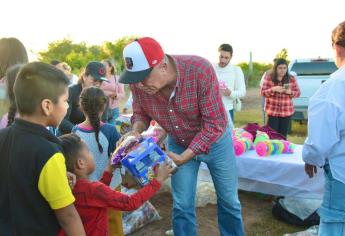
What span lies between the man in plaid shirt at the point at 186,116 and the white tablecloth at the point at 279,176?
3.69 ft

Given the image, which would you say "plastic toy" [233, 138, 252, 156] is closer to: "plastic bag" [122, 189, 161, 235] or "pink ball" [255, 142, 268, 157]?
"pink ball" [255, 142, 268, 157]

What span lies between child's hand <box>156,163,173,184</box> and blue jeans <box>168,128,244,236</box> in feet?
2.12

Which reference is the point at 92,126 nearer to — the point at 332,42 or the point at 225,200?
the point at 225,200

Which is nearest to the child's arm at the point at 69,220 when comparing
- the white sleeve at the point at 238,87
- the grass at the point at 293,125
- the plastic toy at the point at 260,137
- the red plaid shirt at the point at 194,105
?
the red plaid shirt at the point at 194,105

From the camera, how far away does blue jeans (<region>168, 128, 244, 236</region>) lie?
2908mm

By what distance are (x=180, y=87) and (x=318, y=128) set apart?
35.7 inches

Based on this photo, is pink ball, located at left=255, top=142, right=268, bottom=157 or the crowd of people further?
pink ball, located at left=255, top=142, right=268, bottom=157

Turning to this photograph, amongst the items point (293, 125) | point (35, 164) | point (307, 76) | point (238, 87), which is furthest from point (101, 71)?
point (293, 125)

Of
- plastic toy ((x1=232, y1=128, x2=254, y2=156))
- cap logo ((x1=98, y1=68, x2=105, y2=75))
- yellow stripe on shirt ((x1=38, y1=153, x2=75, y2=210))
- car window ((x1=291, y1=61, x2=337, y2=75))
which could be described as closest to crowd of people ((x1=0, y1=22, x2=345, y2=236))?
yellow stripe on shirt ((x1=38, y1=153, x2=75, y2=210))

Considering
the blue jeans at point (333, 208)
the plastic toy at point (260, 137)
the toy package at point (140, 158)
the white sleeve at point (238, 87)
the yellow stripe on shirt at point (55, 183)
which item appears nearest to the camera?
the yellow stripe on shirt at point (55, 183)

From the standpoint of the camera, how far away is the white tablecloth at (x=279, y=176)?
3848mm

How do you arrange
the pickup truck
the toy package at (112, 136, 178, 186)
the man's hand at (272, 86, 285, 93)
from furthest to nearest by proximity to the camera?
the pickup truck, the man's hand at (272, 86, 285, 93), the toy package at (112, 136, 178, 186)

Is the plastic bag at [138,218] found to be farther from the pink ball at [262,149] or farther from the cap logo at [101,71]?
the cap logo at [101,71]

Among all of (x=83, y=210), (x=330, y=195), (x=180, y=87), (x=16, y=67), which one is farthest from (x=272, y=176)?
(x=16, y=67)
